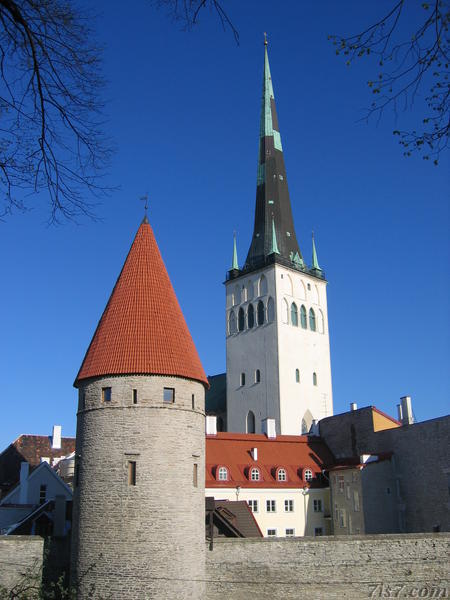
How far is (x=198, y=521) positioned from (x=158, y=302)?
7.54m

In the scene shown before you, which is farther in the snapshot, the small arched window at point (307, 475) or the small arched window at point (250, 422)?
the small arched window at point (250, 422)

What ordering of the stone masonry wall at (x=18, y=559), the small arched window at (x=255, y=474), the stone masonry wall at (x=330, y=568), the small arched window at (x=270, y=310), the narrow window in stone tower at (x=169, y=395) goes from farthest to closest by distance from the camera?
the small arched window at (x=270, y=310) < the small arched window at (x=255, y=474) < the stone masonry wall at (x=330, y=568) < the stone masonry wall at (x=18, y=559) < the narrow window in stone tower at (x=169, y=395)

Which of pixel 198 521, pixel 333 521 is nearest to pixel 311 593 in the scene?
pixel 198 521

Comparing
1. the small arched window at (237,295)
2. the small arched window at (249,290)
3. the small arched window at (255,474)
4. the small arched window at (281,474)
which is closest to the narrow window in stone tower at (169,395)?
the small arched window at (255,474)

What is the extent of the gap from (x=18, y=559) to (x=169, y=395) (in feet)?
26.1

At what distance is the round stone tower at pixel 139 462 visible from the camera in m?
19.3

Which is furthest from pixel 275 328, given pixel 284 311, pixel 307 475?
pixel 307 475

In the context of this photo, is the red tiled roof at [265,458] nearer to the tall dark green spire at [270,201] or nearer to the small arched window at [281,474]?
the small arched window at [281,474]

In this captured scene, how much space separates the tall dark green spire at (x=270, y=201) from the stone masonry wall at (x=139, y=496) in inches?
1357

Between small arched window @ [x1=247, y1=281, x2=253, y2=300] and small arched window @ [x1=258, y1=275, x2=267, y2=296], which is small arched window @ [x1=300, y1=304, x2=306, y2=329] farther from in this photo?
small arched window @ [x1=247, y1=281, x2=253, y2=300]

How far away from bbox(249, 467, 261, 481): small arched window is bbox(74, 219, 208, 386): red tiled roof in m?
15.3

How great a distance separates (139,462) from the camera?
65.7 feet

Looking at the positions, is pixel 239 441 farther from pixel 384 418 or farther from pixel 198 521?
pixel 198 521

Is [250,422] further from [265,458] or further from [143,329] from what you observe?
[143,329]
